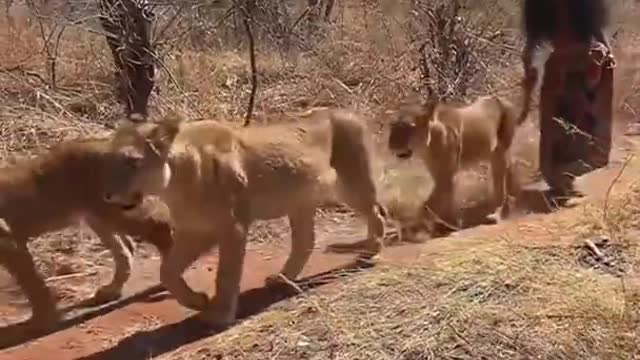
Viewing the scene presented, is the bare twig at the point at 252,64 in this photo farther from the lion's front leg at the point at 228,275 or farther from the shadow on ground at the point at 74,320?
the lion's front leg at the point at 228,275

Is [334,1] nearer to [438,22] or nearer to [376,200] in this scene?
[438,22]

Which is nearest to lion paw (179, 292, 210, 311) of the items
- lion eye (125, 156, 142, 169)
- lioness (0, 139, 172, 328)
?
lioness (0, 139, 172, 328)

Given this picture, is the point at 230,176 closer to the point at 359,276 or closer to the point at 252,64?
the point at 359,276

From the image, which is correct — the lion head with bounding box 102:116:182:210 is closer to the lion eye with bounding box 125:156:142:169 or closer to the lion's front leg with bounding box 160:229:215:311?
the lion eye with bounding box 125:156:142:169

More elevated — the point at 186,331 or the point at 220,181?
the point at 220,181

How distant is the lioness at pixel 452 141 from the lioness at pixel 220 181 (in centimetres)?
108

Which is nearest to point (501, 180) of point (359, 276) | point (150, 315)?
point (359, 276)

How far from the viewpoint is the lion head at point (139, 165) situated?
18.1 feet

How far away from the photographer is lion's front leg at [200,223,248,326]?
18.4 ft

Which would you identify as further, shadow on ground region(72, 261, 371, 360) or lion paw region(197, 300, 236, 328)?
lion paw region(197, 300, 236, 328)

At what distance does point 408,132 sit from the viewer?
7.23 m

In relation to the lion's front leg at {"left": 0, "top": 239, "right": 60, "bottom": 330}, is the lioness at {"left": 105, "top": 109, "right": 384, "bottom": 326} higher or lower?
higher

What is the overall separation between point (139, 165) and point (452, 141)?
8.54 ft

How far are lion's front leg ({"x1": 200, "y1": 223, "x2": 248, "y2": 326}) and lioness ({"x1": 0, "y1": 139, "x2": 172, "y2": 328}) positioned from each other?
664mm
